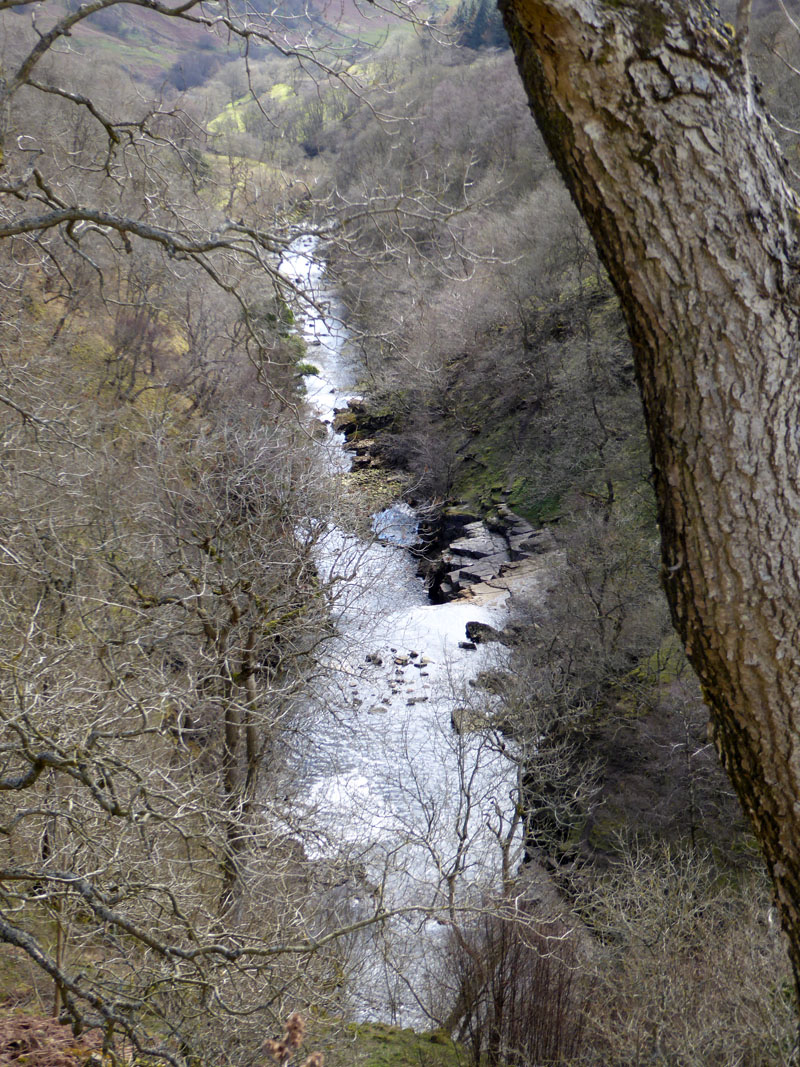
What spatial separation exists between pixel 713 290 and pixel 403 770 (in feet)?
49.2

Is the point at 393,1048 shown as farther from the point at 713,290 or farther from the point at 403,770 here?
the point at 713,290

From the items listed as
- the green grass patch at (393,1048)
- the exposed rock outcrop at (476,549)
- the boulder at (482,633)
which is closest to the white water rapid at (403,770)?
the boulder at (482,633)

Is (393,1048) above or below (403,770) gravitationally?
below

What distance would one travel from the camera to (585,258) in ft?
79.6

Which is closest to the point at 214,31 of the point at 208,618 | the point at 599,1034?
the point at 208,618

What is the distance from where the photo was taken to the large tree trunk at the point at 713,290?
157cm

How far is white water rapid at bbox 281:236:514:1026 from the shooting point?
12.1 meters

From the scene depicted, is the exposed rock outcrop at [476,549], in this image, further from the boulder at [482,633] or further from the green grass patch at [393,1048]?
the green grass patch at [393,1048]

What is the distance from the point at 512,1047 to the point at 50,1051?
767cm

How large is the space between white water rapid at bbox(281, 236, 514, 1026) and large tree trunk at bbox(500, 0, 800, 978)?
30.9 ft

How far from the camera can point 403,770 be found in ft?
51.1

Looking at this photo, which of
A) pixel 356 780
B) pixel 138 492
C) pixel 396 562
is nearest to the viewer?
pixel 138 492

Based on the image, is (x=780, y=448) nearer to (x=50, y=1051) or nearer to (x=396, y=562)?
(x=50, y=1051)

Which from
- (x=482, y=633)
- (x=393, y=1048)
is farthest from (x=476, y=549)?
(x=393, y=1048)
